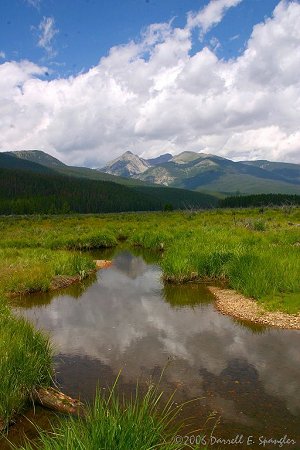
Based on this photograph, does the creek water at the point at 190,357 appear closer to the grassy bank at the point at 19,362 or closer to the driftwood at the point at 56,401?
the driftwood at the point at 56,401

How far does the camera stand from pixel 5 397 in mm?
9289

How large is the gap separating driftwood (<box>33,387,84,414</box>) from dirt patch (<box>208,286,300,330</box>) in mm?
9470

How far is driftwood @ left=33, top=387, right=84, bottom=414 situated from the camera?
10133 millimetres

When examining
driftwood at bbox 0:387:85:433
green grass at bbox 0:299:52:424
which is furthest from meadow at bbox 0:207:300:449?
driftwood at bbox 0:387:85:433

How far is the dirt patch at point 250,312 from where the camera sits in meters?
16.5

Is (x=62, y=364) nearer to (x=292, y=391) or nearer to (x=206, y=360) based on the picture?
(x=206, y=360)

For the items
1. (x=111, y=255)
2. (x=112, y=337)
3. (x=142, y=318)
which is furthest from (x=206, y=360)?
(x=111, y=255)

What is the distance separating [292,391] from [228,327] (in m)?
5.61

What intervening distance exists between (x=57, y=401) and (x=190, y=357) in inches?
196

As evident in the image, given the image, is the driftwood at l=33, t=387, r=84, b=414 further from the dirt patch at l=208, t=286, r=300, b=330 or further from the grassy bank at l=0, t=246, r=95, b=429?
the dirt patch at l=208, t=286, r=300, b=330

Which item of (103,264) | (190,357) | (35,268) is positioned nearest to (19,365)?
(190,357)

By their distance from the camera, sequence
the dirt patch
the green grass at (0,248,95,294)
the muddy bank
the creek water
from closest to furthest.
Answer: the creek water, the dirt patch, the muddy bank, the green grass at (0,248,95,294)

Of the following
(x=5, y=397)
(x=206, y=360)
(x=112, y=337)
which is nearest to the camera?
(x=5, y=397)

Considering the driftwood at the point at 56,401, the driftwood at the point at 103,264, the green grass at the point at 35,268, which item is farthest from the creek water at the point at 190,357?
→ the driftwood at the point at 103,264
